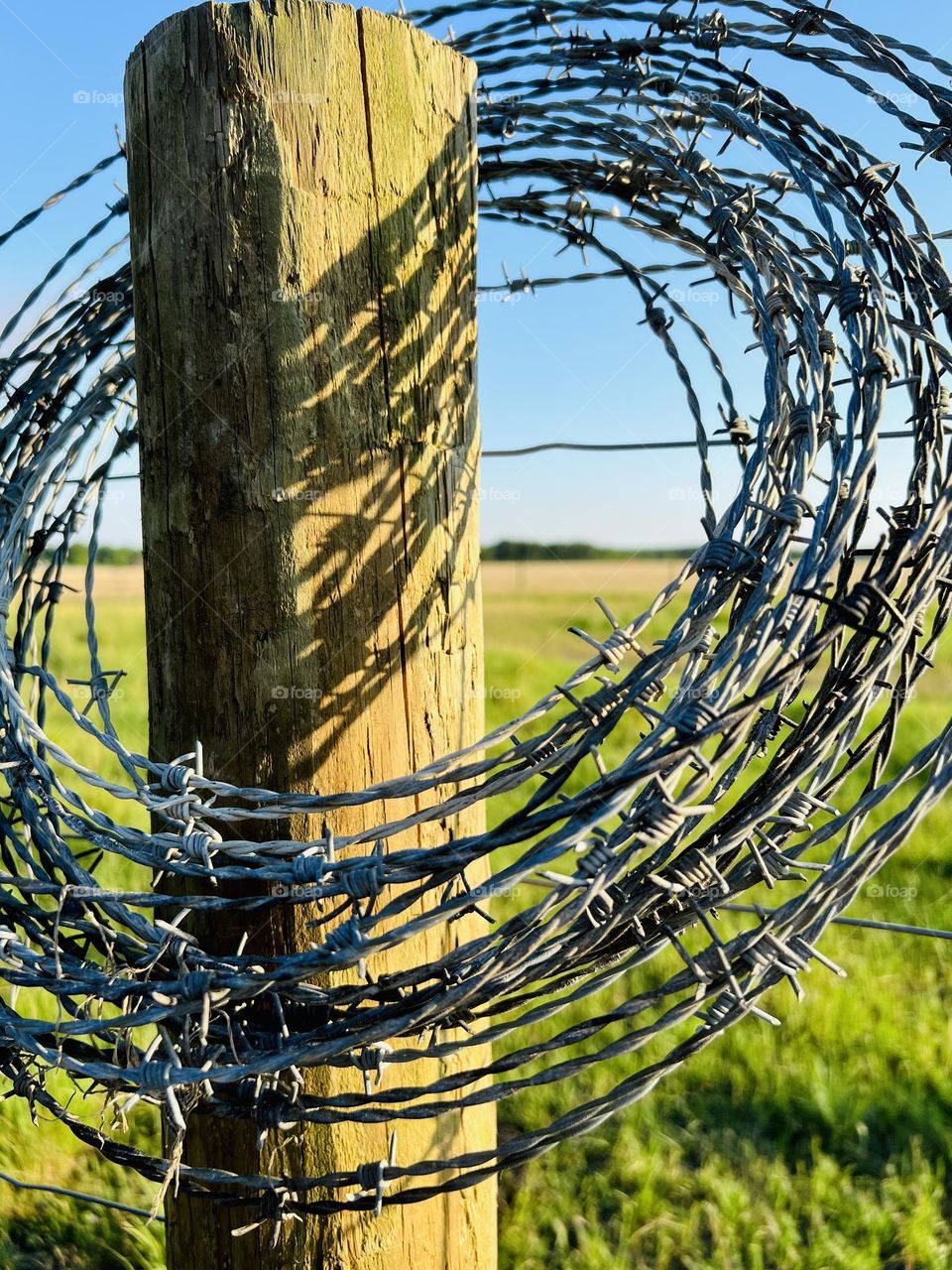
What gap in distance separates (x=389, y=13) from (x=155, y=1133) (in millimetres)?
2633

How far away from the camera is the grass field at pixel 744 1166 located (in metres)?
2.27

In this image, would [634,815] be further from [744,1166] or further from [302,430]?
[744,1166]

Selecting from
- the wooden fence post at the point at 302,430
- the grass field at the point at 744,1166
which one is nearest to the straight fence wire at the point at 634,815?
the wooden fence post at the point at 302,430

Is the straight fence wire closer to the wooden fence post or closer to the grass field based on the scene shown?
the wooden fence post

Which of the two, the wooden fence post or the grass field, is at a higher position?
the wooden fence post

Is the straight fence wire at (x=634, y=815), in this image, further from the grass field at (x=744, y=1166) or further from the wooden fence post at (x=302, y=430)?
the grass field at (x=744, y=1166)

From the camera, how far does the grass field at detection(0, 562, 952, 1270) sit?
2.27 meters

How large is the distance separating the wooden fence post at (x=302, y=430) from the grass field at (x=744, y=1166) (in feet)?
3.65

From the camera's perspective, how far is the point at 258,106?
1.29 meters

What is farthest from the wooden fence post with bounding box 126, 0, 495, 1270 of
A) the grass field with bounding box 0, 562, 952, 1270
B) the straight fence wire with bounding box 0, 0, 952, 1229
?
the grass field with bounding box 0, 562, 952, 1270

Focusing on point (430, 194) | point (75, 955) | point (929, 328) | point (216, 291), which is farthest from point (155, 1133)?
point (929, 328)

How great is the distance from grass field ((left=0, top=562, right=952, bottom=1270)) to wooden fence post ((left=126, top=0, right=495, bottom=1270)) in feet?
3.65

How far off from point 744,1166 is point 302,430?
2.18 meters

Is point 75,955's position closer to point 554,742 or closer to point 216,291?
point 554,742
